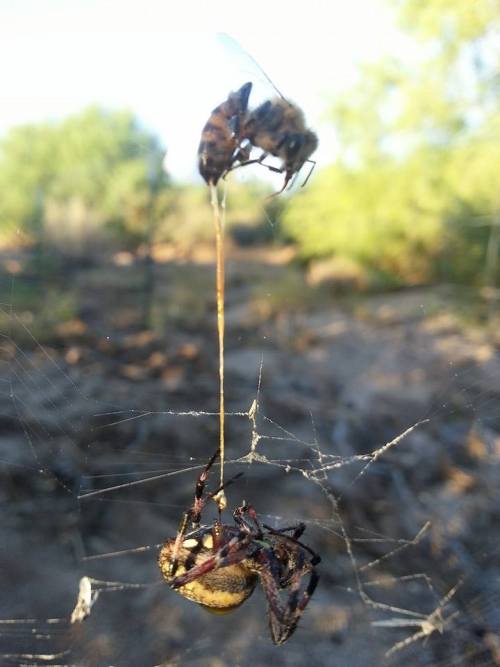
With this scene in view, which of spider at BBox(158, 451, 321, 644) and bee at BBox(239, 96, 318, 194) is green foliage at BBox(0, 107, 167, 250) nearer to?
bee at BBox(239, 96, 318, 194)

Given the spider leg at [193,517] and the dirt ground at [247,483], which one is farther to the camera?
the dirt ground at [247,483]

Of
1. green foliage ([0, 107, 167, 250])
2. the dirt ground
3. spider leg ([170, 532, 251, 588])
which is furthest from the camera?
green foliage ([0, 107, 167, 250])

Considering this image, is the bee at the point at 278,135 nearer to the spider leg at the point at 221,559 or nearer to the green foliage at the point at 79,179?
the spider leg at the point at 221,559

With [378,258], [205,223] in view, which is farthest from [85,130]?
[378,258]

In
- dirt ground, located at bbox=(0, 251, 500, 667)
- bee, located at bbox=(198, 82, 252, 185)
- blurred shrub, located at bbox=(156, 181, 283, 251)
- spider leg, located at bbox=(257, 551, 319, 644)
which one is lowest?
dirt ground, located at bbox=(0, 251, 500, 667)

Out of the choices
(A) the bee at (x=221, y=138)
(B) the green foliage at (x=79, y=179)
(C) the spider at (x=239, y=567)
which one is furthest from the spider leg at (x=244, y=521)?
(B) the green foliage at (x=79, y=179)

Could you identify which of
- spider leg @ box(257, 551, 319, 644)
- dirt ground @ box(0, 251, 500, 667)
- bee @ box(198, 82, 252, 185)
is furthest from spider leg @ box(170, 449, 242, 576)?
bee @ box(198, 82, 252, 185)

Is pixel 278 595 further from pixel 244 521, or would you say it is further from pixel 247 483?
pixel 247 483

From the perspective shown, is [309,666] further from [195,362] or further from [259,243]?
[259,243]
